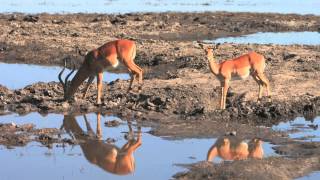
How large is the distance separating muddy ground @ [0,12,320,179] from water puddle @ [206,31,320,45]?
1540mm

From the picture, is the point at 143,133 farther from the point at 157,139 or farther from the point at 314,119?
the point at 314,119

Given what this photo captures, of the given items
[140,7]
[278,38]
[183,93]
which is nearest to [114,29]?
[278,38]

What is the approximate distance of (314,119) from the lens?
13844mm

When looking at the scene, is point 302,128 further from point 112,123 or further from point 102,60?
point 102,60

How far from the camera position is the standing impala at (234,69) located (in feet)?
45.6

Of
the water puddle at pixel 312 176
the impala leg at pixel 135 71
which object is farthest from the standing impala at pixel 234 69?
the water puddle at pixel 312 176

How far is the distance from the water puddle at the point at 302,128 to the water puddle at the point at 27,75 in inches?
276

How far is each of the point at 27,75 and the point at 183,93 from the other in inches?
261

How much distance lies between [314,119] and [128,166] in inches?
202

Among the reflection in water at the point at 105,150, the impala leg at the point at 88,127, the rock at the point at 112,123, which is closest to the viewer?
the reflection in water at the point at 105,150

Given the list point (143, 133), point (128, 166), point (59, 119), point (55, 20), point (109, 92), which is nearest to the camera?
point (128, 166)

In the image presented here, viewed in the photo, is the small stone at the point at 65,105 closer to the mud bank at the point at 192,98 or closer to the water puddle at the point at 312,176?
the mud bank at the point at 192,98

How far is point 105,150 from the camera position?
1134 cm

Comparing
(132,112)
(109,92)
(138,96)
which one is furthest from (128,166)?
(109,92)
